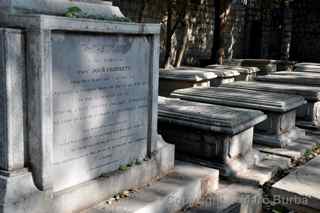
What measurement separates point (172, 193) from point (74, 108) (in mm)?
1159

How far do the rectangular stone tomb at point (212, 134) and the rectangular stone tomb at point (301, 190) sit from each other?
1702 mm

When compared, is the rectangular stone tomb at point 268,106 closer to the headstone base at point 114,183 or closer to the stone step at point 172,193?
the stone step at point 172,193

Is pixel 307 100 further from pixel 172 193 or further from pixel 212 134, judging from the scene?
pixel 172 193

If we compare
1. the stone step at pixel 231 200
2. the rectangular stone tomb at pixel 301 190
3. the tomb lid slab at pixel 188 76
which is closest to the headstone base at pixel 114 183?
the stone step at pixel 231 200

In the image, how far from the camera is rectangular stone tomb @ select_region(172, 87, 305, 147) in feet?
19.5

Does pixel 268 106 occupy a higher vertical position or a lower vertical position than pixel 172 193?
higher

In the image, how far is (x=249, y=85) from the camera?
7594mm

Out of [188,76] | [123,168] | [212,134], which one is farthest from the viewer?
[188,76]

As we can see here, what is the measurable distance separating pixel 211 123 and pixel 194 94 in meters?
1.85

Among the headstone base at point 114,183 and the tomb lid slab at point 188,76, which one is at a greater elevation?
the tomb lid slab at point 188,76

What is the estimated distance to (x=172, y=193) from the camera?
3668mm

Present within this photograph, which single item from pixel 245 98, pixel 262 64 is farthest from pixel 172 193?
pixel 262 64

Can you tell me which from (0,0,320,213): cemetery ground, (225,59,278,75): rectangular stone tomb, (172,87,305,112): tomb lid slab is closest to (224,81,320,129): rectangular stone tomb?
(172,87,305,112): tomb lid slab

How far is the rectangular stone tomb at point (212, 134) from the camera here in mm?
4699
